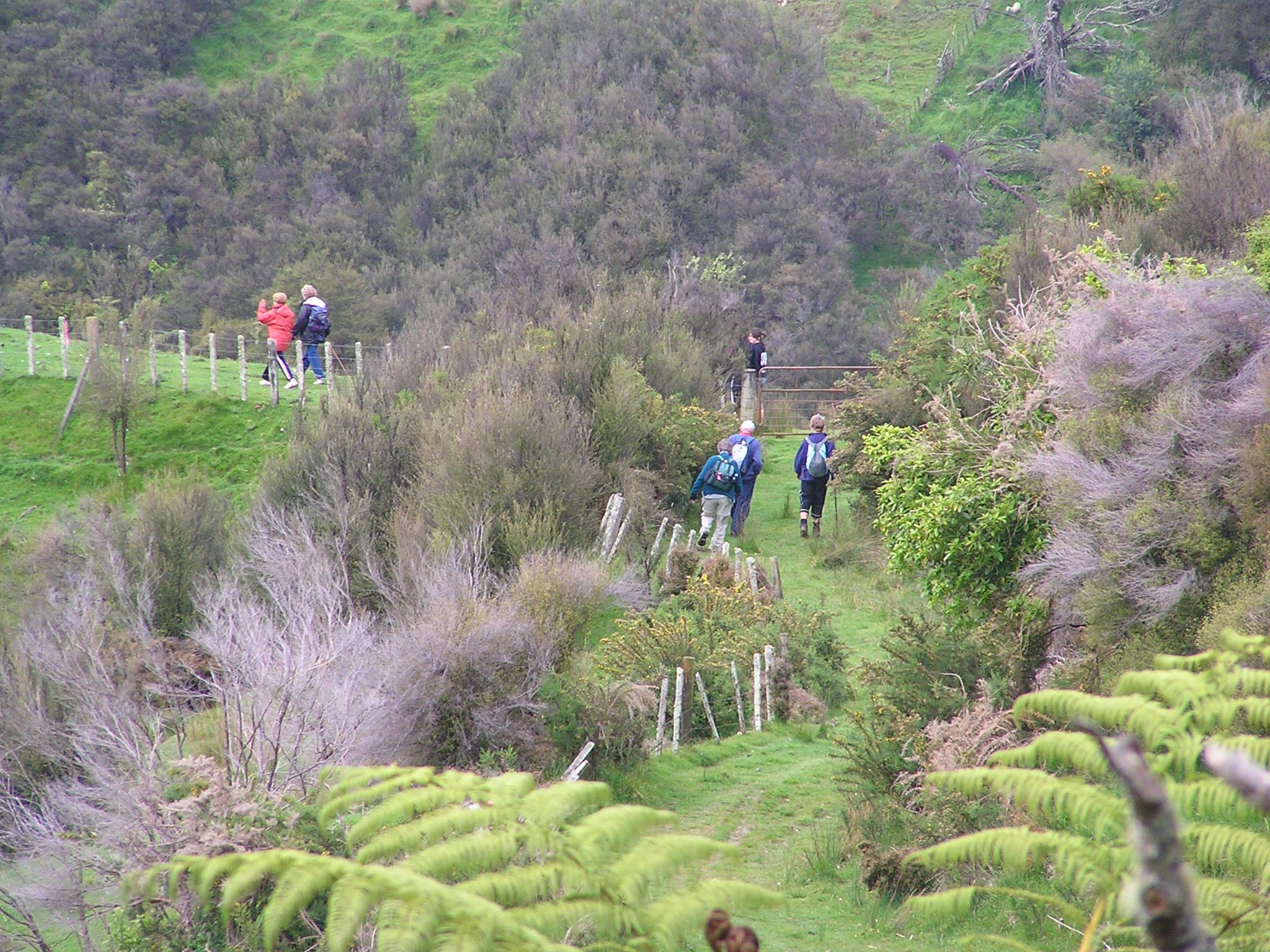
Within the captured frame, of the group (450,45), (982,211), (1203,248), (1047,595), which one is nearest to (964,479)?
(1047,595)

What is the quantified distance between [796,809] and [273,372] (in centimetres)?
1782

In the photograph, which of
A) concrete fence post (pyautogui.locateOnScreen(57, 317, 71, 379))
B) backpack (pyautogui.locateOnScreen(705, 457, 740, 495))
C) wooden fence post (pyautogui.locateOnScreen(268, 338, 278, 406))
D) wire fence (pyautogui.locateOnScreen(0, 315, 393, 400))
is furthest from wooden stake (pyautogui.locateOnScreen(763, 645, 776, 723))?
concrete fence post (pyautogui.locateOnScreen(57, 317, 71, 379))

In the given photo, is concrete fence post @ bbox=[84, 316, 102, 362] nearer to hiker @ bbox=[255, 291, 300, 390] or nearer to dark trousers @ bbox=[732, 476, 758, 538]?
hiker @ bbox=[255, 291, 300, 390]

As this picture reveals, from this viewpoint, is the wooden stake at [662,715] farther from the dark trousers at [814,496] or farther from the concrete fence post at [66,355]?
the concrete fence post at [66,355]

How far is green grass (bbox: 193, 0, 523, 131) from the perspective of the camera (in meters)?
51.4

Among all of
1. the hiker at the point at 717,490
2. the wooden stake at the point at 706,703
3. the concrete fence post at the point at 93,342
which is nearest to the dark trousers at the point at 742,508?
the hiker at the point at 717,490

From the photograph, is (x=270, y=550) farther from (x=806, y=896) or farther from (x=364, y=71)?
(x=364, y=71)

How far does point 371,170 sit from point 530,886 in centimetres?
4820

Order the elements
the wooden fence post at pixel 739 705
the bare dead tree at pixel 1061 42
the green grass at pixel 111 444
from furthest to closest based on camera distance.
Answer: the bare dead tree at pixel 1061 42, the green grass at pixel 111 444, the wooden fence post at pixel 739 705

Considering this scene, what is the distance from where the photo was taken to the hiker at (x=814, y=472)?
55.7 feet

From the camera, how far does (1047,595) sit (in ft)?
28.7

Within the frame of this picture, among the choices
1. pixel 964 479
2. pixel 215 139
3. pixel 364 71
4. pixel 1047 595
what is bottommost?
pixel 1047 595

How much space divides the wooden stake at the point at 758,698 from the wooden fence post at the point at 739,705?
0.12m

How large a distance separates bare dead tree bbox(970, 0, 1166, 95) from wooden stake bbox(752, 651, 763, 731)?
4118cm
